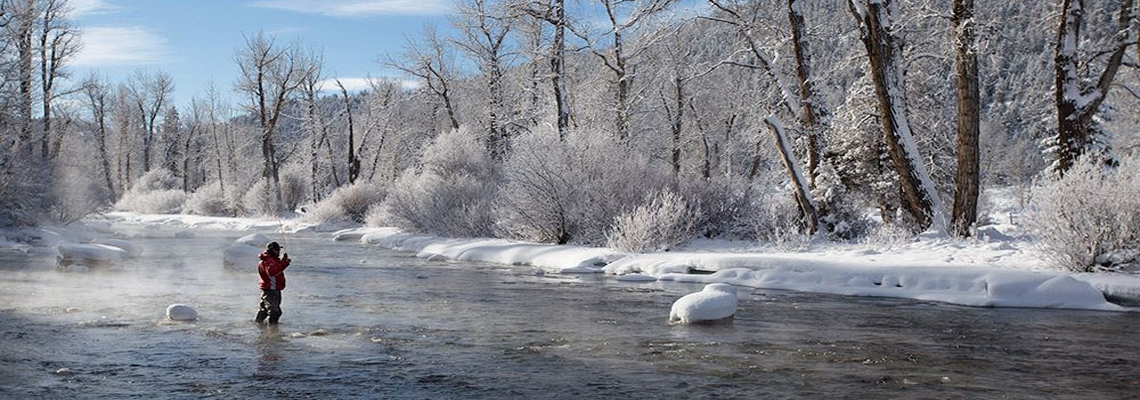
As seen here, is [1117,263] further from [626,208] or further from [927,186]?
[626,208]

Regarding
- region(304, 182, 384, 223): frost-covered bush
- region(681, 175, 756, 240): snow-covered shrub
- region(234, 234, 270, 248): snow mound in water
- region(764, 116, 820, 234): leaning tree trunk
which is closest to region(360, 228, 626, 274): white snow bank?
region(681, 175, 756, 240): snow-covered shrub

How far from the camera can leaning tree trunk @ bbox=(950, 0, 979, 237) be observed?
18.7 meters

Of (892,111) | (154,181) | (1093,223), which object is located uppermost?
(892,111)

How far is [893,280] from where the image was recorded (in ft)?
48.9

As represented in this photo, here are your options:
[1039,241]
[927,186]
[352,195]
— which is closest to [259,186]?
[352,195]

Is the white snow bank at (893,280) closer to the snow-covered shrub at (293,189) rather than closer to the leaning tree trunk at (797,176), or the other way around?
the leaning tree trunk at (797,176)

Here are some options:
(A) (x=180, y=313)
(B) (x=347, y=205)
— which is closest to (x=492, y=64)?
(B) (x=347, y=205)

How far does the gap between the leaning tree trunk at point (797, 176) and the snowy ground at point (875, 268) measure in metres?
1.59

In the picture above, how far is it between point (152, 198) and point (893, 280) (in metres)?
55.9

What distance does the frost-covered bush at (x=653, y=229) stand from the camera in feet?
67.2

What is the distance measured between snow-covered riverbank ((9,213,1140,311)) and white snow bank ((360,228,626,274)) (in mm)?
37

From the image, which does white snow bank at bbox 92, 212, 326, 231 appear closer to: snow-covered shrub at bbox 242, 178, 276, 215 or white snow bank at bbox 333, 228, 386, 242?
snow-covered shrub at bbox 242, 178, 276, 215

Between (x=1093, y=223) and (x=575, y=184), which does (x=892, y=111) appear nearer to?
(x=1093, y=223)

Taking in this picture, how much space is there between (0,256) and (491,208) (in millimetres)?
13292
